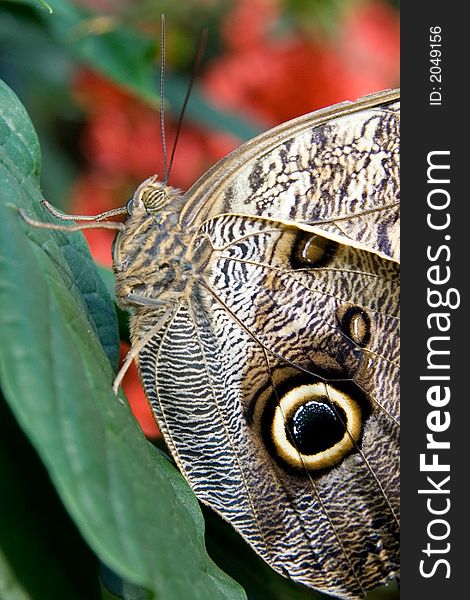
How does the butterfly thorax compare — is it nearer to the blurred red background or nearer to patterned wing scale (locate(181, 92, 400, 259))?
patterned wing scale (locate(181, 92, 400, 259))

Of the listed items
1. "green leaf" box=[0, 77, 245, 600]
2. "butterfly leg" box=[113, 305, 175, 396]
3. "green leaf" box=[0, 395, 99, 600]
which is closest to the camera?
"green leaf" box=[0, 77, 245, 600]

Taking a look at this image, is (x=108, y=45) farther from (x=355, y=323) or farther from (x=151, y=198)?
(x=355, y=323)

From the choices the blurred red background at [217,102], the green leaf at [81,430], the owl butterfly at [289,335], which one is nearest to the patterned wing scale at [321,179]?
the owl butterfly at [289,335]

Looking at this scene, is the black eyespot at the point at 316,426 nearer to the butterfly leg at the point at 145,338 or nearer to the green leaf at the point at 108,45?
the butterfly leg at the point at 145,338

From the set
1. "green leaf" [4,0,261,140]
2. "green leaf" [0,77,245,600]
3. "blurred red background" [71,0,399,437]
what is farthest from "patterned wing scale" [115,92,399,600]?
"blurred red background" [71,0,399,437]

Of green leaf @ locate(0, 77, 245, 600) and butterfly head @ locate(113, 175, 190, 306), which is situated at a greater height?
butterfly head @ locate(113, 175, 190, 306)

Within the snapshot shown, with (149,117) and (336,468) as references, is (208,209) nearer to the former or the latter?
(336,468)
